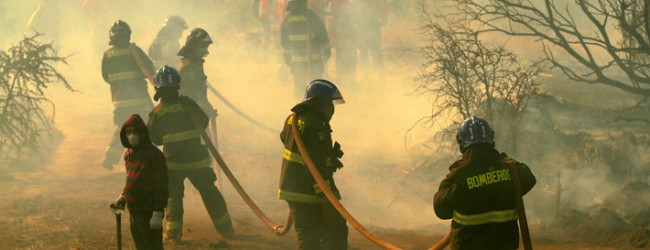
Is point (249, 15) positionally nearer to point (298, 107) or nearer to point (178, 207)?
point (178, 207)

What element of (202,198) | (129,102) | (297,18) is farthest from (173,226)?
(297,18)

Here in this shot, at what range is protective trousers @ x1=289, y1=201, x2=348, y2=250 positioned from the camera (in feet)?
21.9

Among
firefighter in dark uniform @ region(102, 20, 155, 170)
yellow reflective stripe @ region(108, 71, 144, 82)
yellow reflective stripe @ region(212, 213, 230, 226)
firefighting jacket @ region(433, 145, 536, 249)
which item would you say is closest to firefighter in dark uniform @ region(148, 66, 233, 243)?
yellow reflective stripe @ region(212, 213, 230, 226)

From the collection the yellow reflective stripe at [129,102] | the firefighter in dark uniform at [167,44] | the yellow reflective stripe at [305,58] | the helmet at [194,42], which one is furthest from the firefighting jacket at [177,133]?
the yellow reflective stripe at [305,58]

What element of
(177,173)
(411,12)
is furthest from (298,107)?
(411,12)

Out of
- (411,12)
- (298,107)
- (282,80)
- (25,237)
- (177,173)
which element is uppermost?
(411,12)

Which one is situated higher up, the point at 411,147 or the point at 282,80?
the point at 282,80

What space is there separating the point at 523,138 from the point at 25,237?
7.05m

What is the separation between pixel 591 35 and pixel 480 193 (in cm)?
1866

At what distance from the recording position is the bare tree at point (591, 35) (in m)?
9.88

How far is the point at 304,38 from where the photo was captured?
50.2 ft

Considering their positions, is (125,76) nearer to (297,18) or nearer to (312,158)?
(297,18)

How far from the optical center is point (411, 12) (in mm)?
24766

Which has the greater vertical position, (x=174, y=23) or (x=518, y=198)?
(x=174, y=23)
